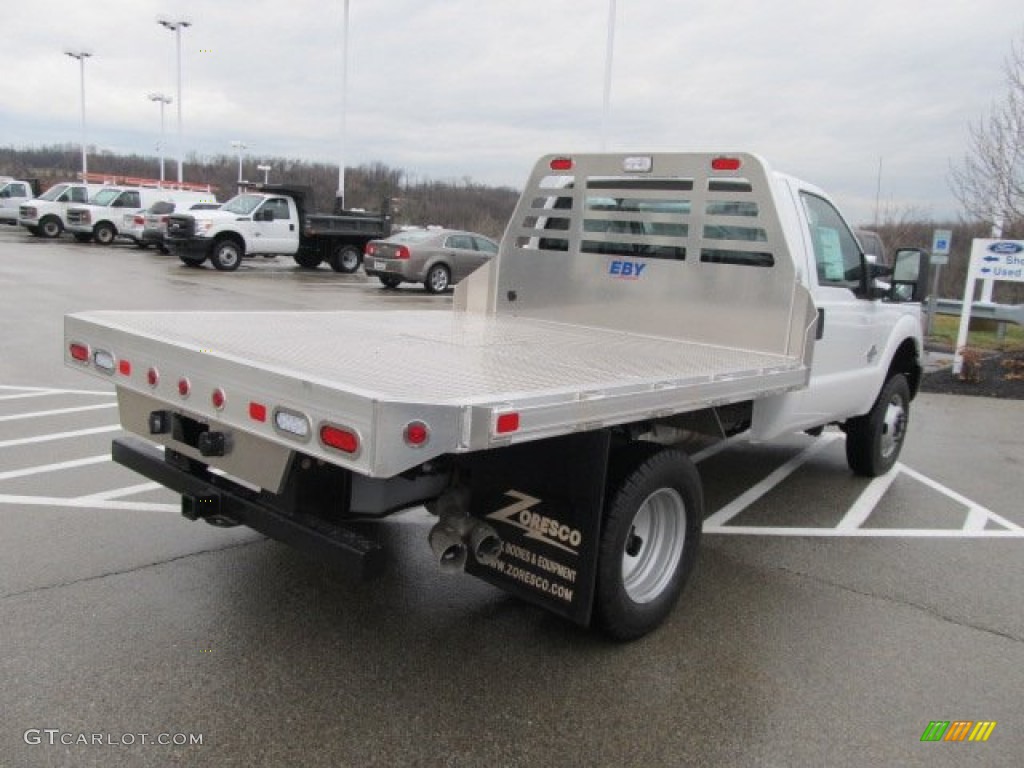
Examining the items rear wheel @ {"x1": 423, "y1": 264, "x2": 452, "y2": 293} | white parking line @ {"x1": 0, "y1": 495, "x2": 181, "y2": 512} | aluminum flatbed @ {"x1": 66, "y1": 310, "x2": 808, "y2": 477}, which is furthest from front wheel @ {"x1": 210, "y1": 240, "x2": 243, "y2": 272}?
aluminum flatbed @ {"x1": 66, "y1": 310, "x2": 808, "y2": 477}

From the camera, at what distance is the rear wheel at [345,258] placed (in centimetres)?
2642

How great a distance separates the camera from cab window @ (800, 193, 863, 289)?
17.3ft

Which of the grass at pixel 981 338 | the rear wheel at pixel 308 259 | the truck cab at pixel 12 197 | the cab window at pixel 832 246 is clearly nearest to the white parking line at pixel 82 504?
the cab window at pixel 832 246

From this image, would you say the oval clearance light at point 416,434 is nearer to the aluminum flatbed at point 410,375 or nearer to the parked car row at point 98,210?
the aluminum flatbed at point 410,375

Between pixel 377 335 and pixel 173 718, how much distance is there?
201cm

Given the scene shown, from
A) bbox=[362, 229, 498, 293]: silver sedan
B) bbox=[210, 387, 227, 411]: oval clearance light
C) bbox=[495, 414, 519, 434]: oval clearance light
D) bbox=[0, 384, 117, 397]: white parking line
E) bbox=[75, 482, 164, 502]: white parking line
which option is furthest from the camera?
bbox=[362, 229, 498, 293]: silver sedan

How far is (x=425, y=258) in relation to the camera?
21.4 metres

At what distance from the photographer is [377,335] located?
4297 mm

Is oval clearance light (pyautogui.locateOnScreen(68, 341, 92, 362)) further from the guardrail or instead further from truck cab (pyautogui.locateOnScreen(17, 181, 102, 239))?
truck cab (pyautogui.locateOnScreen(17, 181, 102, 239))

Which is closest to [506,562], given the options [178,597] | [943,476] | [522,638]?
[522,638]

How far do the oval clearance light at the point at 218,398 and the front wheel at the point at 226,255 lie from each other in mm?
21791

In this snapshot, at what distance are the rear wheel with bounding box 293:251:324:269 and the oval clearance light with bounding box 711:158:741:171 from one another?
22828mm

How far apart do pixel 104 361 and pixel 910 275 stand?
201 inches

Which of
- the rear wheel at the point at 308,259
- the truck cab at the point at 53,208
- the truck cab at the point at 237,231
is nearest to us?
the truck cab at the point at 237,231
